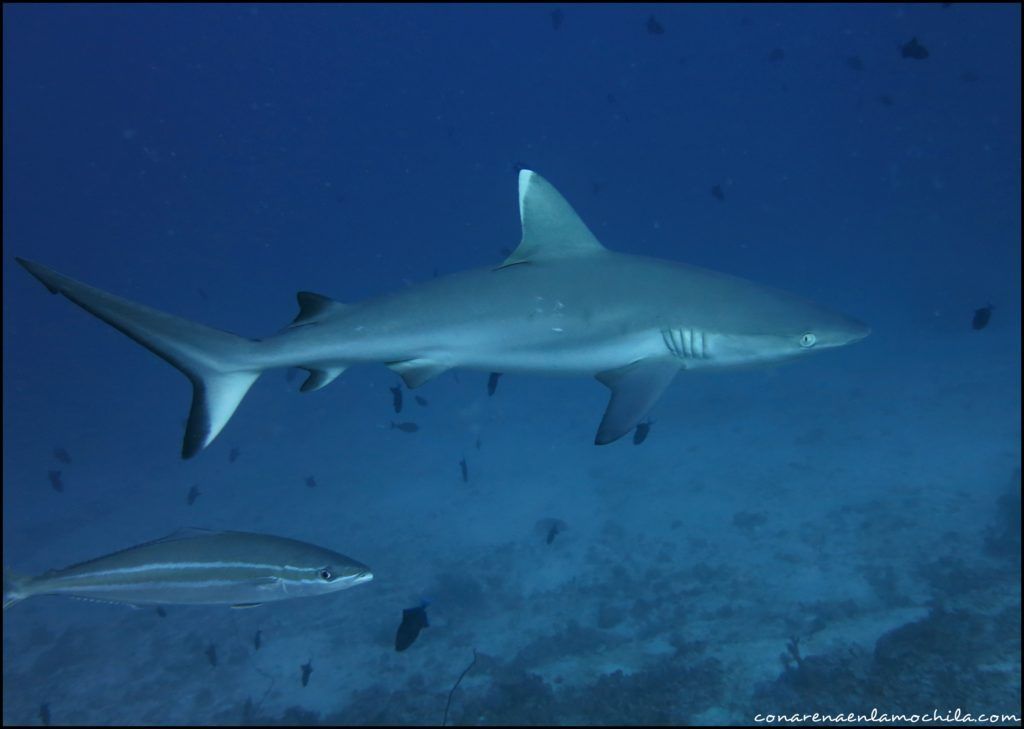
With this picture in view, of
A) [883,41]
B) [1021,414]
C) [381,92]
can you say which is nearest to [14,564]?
[1021,414]

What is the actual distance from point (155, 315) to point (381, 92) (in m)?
163

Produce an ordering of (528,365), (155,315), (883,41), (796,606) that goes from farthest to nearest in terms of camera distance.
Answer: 1. (883,41)
2. (796,606)
3. (528,365)
4. (155,315)

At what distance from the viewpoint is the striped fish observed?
345cm

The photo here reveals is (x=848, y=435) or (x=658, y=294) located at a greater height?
(x=658, y=294)

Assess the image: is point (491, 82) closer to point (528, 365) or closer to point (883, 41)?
point (883, 41)

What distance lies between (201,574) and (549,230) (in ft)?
11.5

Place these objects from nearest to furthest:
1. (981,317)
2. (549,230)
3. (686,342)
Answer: (686,342), (549,230), (981,317)

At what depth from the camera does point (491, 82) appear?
154 metres

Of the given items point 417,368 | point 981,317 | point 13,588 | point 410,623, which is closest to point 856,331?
point 417,368

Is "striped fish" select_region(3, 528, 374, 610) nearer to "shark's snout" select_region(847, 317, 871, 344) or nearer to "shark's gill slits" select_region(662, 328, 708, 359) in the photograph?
"shark's gill slits" select_region(662, 328, 708, 359)

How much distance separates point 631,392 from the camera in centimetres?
429

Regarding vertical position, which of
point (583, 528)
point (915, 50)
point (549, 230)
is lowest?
point (583, 528)

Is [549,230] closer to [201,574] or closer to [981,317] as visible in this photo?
[201,574]

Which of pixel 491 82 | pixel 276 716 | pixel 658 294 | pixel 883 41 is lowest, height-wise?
pixel 276 716
